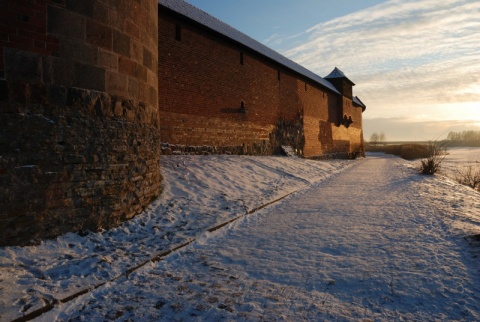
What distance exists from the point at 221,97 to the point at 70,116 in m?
8.52

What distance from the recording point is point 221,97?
40.1ft

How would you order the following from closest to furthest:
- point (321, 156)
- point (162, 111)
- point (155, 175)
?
point (155, 175)
point (162, 111)
point (321, 156)

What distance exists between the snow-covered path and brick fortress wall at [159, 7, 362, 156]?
5.78 metres

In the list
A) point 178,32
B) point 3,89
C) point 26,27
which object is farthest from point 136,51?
point 178,32

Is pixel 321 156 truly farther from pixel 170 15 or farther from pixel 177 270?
pixel 177 270

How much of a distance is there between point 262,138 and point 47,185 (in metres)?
11.9

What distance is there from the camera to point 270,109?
16156 mm

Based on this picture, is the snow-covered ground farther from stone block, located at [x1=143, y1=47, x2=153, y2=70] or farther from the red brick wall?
stone block, located at [x1=143, y1=47, x2=153, y2=70]

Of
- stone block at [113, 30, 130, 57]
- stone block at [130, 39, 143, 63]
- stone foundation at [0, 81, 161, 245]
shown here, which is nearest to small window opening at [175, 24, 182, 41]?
stone block at [130, 39, 143, 63]

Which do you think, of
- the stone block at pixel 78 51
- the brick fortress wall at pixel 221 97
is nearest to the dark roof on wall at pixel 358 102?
the brick fortress wall at pixel 221 97

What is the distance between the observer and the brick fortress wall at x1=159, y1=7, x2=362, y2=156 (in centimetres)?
984

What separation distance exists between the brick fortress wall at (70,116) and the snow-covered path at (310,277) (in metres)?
1.40

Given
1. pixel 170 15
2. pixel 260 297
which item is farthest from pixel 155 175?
pixel 170 15

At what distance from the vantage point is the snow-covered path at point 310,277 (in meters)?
2.48
